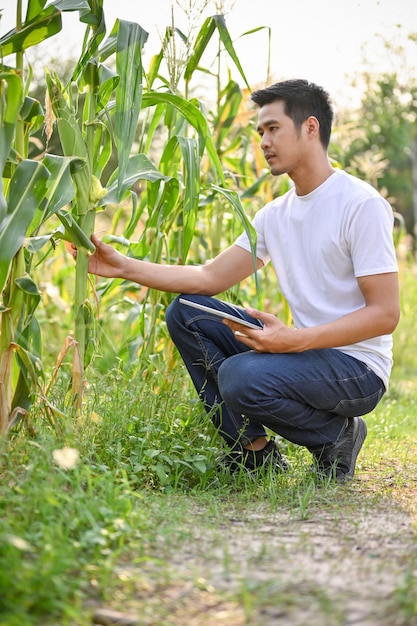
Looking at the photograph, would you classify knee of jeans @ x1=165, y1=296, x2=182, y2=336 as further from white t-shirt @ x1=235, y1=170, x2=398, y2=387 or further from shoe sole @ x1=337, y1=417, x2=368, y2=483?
shoe sole @ x1=337, y1=417, x2=368, y2=483

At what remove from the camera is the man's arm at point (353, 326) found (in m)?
2.49

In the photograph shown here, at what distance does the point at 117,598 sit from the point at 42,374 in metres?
0.93

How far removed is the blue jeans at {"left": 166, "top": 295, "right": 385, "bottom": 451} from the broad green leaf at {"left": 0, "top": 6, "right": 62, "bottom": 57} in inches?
39.9

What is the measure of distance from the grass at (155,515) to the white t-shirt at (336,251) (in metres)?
0.52

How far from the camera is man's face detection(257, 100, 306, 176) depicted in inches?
108

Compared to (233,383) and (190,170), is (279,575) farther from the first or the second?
(190,170)

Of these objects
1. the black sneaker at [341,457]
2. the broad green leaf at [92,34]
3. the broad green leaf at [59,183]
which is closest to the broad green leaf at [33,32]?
the broad green leaf at [92,34]

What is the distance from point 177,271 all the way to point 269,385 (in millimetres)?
576

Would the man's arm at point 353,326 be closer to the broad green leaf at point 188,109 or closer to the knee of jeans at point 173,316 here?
the knee of jeans at point 173,316

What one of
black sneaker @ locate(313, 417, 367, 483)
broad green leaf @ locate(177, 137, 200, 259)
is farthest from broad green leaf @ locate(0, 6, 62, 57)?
black sneaker @ locate(313, 417, 367, 483)

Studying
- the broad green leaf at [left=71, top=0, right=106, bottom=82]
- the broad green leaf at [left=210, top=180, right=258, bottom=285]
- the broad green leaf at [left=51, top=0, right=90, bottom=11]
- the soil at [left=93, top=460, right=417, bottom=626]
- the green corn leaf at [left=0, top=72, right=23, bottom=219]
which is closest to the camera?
the soil at [left=93, top=460, right=417, bottom=626]

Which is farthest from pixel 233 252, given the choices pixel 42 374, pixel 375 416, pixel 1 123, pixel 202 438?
pixel 375 416

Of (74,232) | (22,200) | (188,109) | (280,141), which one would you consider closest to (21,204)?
(22,200)

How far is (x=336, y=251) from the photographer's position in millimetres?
2662
